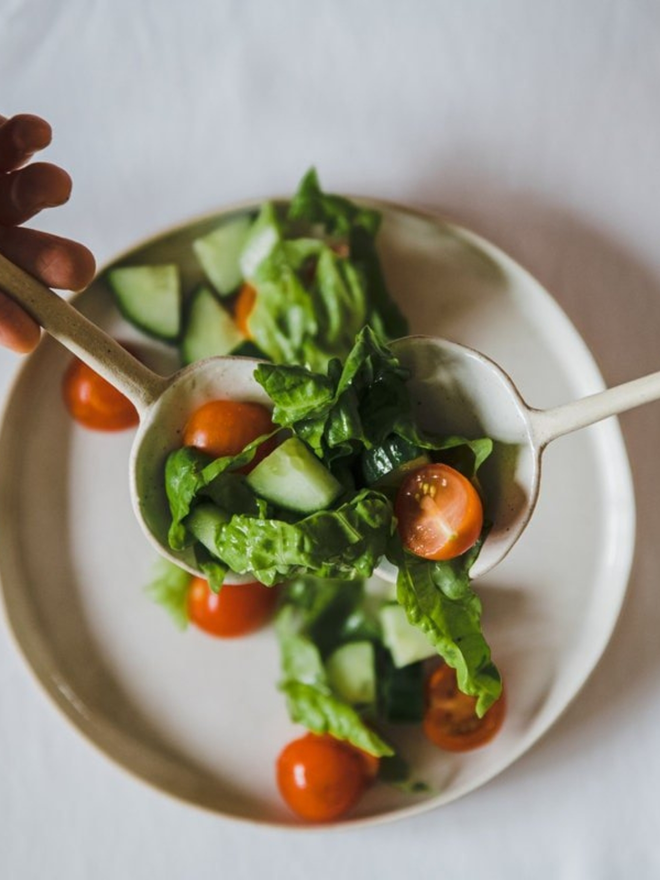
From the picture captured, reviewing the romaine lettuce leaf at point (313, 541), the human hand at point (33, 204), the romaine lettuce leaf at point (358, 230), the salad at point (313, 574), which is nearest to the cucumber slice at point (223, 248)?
the salad at point (313, 574)

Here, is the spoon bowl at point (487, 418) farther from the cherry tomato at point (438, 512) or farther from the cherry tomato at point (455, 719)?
the cherry tomato at point (455, 719)

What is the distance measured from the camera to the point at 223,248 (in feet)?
7.15

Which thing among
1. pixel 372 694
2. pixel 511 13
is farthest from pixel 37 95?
pixel 372 694

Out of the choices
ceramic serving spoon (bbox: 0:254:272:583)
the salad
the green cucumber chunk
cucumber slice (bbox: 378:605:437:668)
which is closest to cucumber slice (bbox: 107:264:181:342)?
the salad

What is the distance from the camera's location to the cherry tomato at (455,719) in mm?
2139

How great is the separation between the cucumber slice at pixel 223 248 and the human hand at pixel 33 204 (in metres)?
0.32

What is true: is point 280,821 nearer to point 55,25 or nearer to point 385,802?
point 385,802

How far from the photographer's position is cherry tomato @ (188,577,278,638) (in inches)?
84.5

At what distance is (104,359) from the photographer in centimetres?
162

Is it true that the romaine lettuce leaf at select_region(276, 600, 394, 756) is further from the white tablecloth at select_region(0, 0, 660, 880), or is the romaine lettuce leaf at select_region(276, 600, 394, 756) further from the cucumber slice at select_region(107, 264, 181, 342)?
the cucumber slice at select_region(107, 264, 181, 342)

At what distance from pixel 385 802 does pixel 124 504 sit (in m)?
0.93

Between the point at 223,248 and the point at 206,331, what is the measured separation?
20 cm

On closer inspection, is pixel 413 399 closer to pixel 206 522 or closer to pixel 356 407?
pixel 356 407

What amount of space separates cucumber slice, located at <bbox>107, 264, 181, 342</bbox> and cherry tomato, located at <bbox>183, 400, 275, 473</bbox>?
0.51 meters
